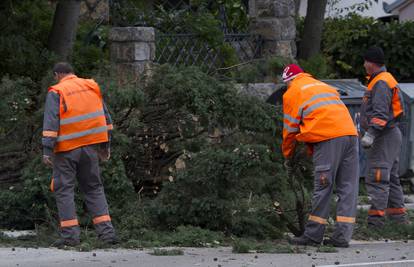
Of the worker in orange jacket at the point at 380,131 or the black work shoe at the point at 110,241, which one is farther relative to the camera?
the worker in orange jacket at the point at 380,131

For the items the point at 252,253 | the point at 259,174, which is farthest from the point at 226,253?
the point at 259,174

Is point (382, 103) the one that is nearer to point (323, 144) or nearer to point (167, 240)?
point (323, 144)

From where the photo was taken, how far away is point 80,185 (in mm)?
8969

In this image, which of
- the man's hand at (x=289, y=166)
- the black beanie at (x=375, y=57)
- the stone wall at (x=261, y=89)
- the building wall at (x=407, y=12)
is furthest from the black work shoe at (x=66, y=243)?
the building wall at (x=407, y=12)

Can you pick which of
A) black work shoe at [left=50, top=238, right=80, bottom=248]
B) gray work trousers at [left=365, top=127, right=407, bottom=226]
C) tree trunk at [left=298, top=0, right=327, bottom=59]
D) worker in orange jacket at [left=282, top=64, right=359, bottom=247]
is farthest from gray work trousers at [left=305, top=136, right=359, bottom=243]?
tree trunk at [left=298, top=0, right=327, bottom=59]

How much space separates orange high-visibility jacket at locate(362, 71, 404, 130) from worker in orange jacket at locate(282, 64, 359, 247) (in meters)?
0.99

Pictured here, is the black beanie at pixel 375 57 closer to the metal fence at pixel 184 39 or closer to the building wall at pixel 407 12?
the metal fence at pixel 184 39

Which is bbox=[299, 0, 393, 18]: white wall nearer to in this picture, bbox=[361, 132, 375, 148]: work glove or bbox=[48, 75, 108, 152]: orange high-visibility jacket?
bbox=[361, 132, 375, 148]: work glove

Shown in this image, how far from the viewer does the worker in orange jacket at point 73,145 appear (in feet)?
28.4

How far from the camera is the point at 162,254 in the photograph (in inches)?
326

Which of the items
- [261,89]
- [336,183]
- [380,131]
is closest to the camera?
[336,183]

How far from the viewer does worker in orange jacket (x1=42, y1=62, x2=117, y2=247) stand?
28.4 ft

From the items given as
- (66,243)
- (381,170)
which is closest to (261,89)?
(381,170)

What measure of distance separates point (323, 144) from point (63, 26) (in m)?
5.31
